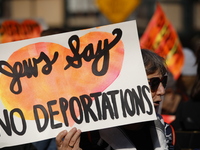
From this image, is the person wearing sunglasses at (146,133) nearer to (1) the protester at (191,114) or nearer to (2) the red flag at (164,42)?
(1) the protester at (191,114)

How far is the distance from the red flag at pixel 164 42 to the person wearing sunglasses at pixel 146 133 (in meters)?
2.57

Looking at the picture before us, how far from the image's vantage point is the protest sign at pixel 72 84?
8.18 feet

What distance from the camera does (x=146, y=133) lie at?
274 cm

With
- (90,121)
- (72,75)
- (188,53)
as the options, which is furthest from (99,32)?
(188,53)

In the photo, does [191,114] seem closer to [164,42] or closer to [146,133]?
[146,133]

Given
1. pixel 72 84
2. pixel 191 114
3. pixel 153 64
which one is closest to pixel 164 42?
pixel 191 114

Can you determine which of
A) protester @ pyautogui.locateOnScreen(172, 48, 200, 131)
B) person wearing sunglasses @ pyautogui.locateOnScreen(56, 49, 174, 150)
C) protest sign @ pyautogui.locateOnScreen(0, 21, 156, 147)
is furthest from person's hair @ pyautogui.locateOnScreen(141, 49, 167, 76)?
protester @ pyautogui.locateOnScreen(172, 48, 200, 131)

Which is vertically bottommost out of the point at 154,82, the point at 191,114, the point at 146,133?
the point at 191,114

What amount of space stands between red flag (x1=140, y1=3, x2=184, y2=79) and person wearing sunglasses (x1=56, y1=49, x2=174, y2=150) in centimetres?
257

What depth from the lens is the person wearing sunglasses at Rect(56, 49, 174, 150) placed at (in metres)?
2.63

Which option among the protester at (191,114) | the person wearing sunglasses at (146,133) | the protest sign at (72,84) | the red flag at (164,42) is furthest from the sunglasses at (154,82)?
the red flag at (164,42)

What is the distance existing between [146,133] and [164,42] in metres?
2.72

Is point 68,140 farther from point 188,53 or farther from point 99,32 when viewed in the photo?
point 188,53

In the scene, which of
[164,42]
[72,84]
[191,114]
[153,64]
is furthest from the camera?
[164,42]
